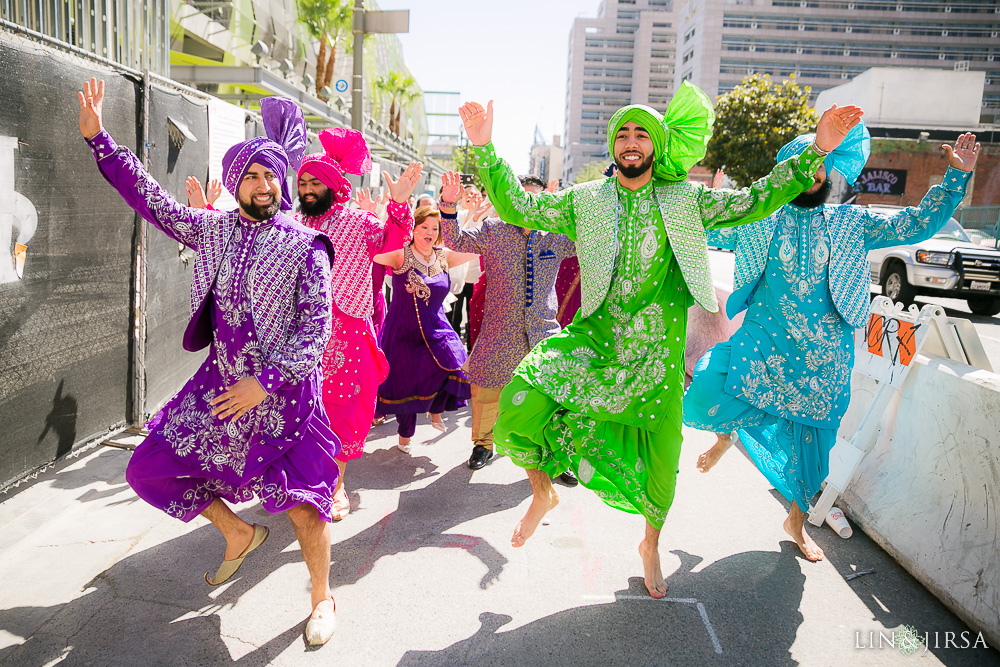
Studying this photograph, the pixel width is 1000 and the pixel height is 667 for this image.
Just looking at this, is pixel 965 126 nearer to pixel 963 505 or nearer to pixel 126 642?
pixel 963 505

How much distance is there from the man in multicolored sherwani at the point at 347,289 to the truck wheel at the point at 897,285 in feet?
36.8

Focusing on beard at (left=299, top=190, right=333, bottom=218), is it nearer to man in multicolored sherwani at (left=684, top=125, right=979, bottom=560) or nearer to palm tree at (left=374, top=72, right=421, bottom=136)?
man in multicolored sherwani at (left=684, top=125, right=979, bottom=560)

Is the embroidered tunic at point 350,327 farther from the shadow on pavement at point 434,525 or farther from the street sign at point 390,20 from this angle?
the street sign at point 390,20

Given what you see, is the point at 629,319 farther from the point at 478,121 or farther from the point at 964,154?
the point at 964,154

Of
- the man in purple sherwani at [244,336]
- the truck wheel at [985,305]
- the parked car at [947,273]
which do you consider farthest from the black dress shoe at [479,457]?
the truck wheel at [985,305]

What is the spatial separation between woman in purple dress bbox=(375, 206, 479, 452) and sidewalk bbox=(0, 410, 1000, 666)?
0.89 meters

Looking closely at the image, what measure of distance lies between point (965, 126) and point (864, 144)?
4044 cm

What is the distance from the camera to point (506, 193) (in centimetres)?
311

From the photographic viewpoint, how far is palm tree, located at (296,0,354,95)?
1092 inches

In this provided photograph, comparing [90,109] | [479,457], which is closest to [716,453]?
[479,457]

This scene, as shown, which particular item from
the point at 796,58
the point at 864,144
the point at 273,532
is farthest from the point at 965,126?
the point at 796,58

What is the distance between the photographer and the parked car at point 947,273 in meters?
11.5

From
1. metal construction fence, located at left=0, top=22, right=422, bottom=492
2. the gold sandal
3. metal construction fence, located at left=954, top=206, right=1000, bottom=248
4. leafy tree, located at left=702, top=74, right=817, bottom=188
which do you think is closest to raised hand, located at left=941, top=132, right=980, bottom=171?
the gold sandal

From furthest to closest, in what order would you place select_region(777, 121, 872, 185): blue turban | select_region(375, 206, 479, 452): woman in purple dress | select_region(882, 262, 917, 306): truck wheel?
select_region(882, 262, 917, 306): truck wheel → select_region(375, 206, 479, 452): woman in purple dress → select_region(777, 121, 872, 185): blue turban
